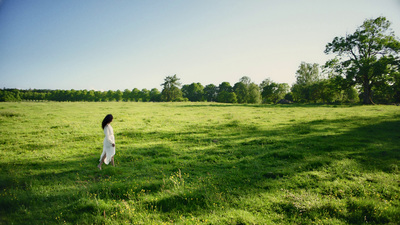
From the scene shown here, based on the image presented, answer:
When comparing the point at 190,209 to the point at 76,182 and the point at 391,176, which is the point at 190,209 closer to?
the point at 76,182

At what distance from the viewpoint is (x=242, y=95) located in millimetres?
103562

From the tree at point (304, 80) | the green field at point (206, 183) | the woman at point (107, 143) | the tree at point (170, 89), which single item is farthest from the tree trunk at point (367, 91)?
the tree at point (170, 89)

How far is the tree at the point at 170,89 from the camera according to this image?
371 ft

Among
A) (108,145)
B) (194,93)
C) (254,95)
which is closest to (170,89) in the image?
(194,93)

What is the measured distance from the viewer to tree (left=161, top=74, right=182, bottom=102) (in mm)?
113062

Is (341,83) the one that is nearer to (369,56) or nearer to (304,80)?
(369,56)

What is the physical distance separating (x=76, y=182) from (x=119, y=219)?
3506 millimetres

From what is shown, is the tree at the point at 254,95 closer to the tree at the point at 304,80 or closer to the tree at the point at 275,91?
the tree at the point at 275,91

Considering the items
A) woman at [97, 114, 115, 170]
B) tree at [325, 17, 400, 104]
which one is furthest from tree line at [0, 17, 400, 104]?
woman at [97, 114, 115, 170]

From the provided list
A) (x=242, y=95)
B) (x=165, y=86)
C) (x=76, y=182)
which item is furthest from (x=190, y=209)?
(x=165, y=86)

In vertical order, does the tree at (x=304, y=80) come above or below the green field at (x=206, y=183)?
above

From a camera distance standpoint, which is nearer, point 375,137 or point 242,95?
point 375,137

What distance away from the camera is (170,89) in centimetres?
11400

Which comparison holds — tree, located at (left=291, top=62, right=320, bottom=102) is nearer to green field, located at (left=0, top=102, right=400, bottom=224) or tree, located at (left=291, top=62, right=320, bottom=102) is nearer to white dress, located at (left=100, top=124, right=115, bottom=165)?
green field, located at (left=0, top=102, right=400, bottom=224)
